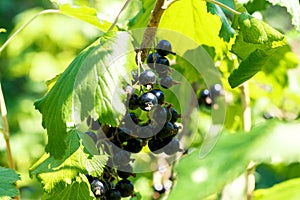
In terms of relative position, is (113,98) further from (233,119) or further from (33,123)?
(33,123)

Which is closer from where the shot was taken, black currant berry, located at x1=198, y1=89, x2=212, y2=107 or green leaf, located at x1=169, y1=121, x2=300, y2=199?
green leaf, located at x1=169, y1=121, x2=300, y2=199

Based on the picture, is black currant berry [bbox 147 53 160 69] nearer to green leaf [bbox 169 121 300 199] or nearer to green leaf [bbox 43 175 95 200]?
green leaf [bbox 43 175 95 200]

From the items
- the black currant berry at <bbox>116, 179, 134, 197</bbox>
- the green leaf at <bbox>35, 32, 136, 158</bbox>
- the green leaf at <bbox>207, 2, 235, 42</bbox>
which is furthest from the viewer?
the green leaf at <bbox>207, 2, 235, 42</bbox>

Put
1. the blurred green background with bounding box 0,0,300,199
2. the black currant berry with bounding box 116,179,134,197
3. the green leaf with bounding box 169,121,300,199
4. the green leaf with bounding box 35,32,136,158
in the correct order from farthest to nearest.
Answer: the blurred green background with bounding box 0,0,300,199, the black currant berry with bounding box 116,179,134,197, the green leaf with bounding box 35,32,136,158, the green leaf with bounding box 169,121,300,199

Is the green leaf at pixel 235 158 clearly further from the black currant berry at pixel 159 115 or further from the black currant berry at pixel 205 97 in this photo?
the black currant berry at pixel 205 97

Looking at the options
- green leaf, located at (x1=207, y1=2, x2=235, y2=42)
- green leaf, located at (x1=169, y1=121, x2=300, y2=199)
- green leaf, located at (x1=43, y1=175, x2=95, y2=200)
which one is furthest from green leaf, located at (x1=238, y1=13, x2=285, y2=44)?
green leaf, located at (x1=169, y1=121, x2=300, y2=199)

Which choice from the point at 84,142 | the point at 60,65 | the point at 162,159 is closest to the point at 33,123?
the point at 60,65

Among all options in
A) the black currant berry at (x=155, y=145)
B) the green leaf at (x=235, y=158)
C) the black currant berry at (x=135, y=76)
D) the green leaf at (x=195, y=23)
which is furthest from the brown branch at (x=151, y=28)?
the green leaf at (x=235, y=158)
